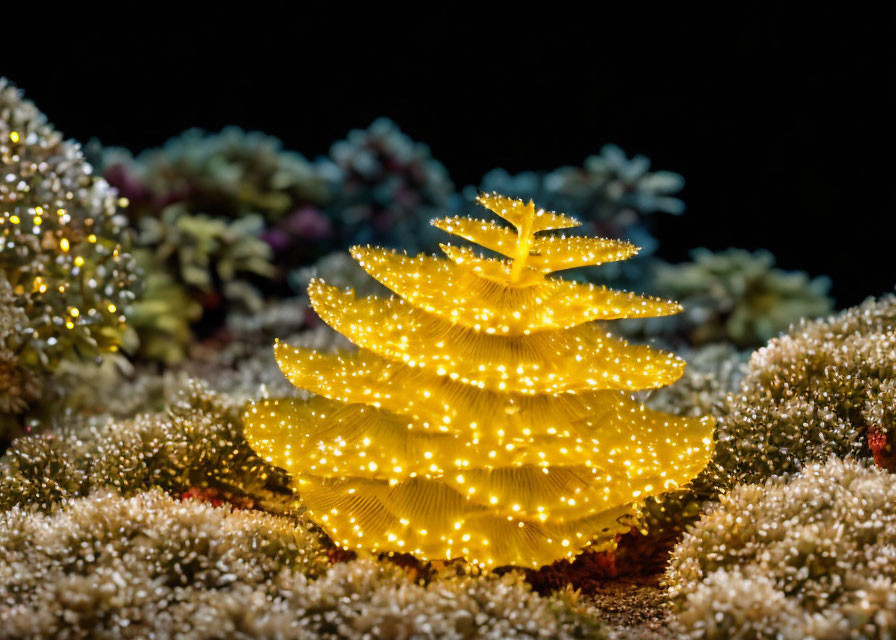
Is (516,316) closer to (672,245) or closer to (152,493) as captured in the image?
(152,493)

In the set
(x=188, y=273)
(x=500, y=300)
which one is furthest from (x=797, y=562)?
(x=188, y=273)

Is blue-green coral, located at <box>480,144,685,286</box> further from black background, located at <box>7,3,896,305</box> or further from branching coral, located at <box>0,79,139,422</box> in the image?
branching coral, located at <box>0,79,139,422</box>

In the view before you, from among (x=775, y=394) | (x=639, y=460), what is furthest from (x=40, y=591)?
(x=775, y=394)

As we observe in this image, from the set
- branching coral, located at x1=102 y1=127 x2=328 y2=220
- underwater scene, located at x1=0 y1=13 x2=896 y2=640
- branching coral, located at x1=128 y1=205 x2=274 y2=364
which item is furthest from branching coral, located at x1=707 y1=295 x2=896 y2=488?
branching coral, located at x1=102 y1=127 x2=328 y2=220

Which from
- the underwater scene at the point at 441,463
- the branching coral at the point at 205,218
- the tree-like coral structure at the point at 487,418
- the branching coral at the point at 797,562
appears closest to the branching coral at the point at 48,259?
the underwater scene at the point at 441,463

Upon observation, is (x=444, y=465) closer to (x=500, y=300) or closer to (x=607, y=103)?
(x=500, y=300)
